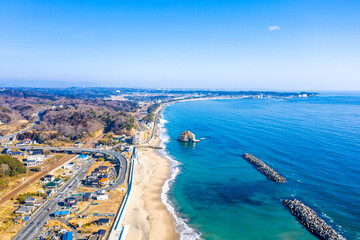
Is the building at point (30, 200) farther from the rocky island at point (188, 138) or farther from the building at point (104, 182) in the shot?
the rocky island at point (188, 138)

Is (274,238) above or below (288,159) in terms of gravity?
below

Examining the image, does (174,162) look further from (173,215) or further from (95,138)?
(95,138)

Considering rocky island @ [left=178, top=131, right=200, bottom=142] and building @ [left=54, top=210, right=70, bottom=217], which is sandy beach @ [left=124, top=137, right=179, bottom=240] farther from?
rocky island @ [left=178, top=131, right=200, bottom=142]

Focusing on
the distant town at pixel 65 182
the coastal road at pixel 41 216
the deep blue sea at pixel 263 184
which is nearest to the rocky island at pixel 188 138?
the deep blue sea at pixel 263 184

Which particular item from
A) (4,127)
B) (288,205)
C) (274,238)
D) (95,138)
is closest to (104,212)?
(274,238)

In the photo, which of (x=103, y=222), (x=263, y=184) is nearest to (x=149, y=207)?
(x=103, y=222)

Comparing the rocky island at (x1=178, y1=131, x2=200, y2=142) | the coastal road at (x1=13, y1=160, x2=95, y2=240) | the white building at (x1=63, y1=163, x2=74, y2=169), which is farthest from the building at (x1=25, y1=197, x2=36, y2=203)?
the rocky island at (x1=178, y1=131, x2=200, y2=142)
